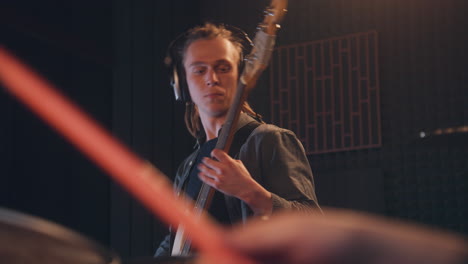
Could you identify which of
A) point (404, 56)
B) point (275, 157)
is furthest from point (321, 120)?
point (275, 157)

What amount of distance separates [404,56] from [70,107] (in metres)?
1.97

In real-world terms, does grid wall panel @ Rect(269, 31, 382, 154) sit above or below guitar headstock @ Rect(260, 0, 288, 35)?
above

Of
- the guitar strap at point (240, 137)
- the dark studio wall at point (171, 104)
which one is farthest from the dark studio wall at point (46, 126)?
the guitar strap at point (240, 137)

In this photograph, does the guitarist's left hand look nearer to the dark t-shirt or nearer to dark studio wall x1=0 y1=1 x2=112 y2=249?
the dark t-shirt

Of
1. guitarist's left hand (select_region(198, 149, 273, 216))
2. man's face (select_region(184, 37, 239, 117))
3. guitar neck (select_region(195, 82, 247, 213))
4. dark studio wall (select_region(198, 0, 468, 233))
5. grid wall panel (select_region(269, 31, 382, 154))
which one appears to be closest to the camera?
guitarist's left hand (select_region(198, 149, 273, 216))

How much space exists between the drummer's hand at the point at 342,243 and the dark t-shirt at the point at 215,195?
1382 millimetres

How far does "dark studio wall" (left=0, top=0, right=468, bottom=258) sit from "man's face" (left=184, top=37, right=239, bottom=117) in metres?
1.79

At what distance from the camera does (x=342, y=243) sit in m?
0.21

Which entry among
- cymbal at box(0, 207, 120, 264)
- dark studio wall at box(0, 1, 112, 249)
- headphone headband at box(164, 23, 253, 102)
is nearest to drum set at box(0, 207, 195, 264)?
cymbal at box(0, 207, 120, 264)

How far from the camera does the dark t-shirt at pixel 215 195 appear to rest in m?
1.61

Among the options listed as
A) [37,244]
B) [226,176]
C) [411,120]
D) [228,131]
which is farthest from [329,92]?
[37,244]

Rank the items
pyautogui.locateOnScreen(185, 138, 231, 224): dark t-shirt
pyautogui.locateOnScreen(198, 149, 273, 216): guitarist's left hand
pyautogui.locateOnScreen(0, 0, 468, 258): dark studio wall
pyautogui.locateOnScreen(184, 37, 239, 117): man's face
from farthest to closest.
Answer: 1. pyautogui.locateOnScreen(0, 0, 468, 258): dark studio wall
2. pyautogui.locateOnScreen(184, 37, 239, 117): man's face
3. pyautogui.locateOnScreen(185, 138, 231, 224): dark t-shirt
4. pyautogui.locateOnScreen(198, 149, 273, 216): guitarist's left hand

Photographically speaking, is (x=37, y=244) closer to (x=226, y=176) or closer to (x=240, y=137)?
(x=226, y=176)

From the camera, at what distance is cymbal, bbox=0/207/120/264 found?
299 mm
